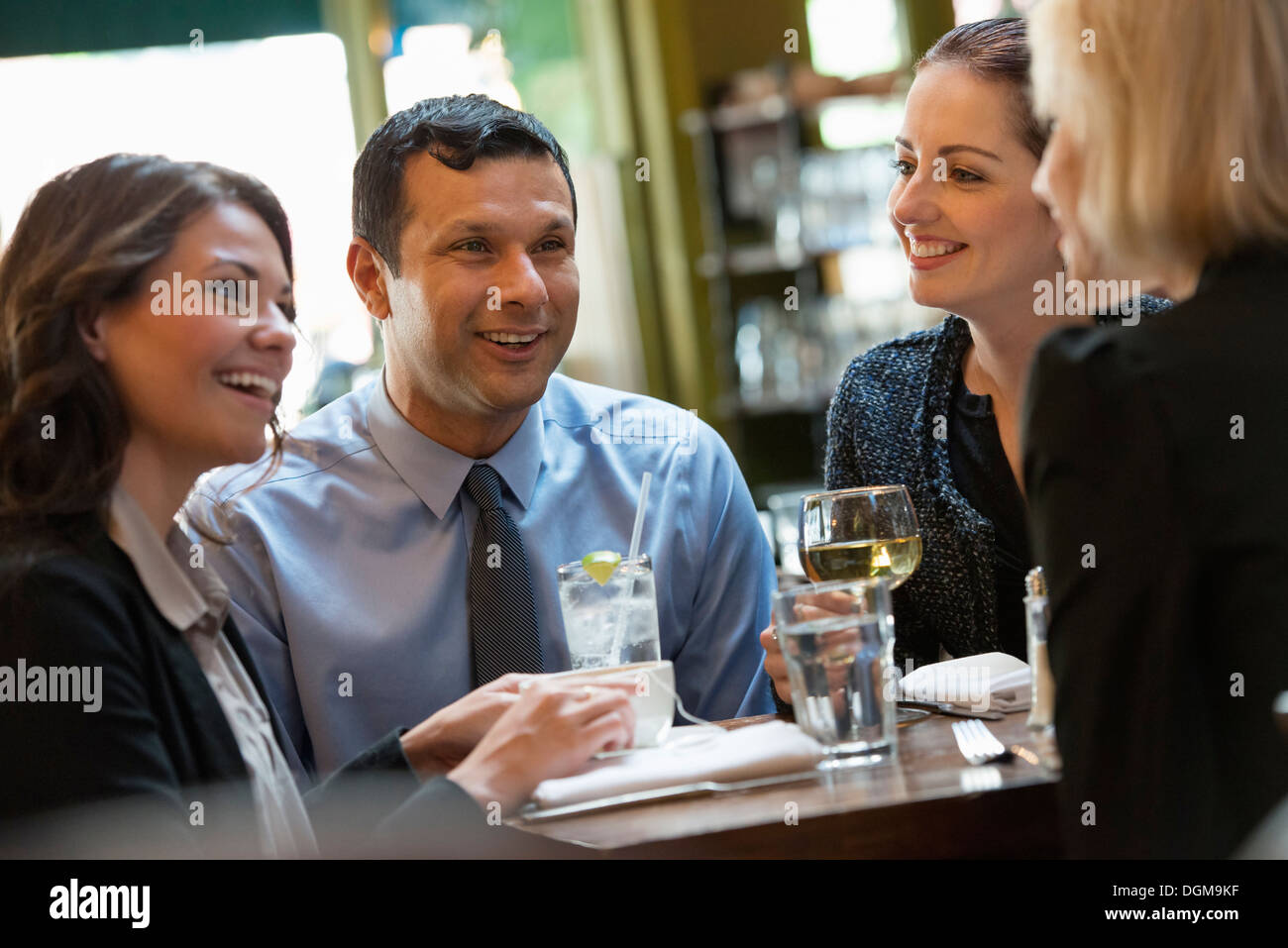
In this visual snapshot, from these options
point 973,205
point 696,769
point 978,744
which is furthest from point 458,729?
point 973,205

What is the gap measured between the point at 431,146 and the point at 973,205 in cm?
81

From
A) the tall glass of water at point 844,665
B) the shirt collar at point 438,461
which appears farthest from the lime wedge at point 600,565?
the shirt collar at point 438,461

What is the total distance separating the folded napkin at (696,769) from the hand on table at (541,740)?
0.02 meters

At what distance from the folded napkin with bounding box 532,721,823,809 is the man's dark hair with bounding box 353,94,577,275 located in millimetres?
1041

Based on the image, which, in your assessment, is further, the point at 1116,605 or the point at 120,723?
the point at 120,723

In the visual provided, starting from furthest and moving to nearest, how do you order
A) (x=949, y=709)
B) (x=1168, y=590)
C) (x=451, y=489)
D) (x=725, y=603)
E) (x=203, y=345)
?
(x=725, y=603) < (x=451, y=489) < (x=949, y=709) < (x=203, y=345) < (x=1168, y=590)

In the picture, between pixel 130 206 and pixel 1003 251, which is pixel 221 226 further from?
pixel 1003 251

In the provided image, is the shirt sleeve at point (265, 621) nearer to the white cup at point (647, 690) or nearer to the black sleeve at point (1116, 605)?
the white cup at point (647, 690)

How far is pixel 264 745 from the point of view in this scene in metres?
1.38

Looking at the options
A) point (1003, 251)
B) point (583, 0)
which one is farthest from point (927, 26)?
point (1003, 251)

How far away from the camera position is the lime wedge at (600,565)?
1498 millimetres

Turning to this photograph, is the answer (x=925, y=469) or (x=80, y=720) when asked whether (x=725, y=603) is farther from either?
(x=80, y=720)

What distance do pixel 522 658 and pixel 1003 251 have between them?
36.3 inches

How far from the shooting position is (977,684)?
1.49 metres
